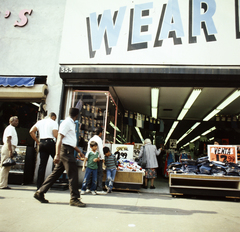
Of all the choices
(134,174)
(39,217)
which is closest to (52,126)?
(39,217)

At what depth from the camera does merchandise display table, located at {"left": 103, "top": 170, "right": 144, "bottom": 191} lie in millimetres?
6777

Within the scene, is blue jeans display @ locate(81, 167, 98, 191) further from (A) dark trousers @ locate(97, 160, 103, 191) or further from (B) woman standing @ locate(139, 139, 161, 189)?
(B) woman standing @ locate(139, 139, 161, 189)

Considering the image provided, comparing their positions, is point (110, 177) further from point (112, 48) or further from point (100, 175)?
point (112, 48)

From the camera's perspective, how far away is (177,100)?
1061cm

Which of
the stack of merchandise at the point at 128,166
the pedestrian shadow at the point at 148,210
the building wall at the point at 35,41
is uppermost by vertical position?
the building wall at the point at 35,41

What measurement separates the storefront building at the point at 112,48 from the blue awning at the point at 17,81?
44cm

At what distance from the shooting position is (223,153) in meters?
6.55

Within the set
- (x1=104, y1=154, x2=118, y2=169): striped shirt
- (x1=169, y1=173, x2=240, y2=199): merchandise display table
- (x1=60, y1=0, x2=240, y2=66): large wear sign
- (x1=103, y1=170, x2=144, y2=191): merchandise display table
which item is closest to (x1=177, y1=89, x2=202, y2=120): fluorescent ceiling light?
(x1=60, y1=0, x2=240, y2=66): large wear sign

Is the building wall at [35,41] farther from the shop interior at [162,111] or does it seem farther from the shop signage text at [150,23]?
the shop signage text at [150,23]

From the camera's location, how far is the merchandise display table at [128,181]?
6.78 meters

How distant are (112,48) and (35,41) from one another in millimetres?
3117

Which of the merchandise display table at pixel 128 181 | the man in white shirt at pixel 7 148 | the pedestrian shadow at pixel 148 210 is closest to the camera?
the pedestrian shadow at pixel 148 210

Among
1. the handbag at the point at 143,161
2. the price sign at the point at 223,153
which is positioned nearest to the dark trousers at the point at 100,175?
the handbag at the point at 143,161

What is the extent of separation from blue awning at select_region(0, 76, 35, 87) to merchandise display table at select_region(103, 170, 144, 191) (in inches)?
167
